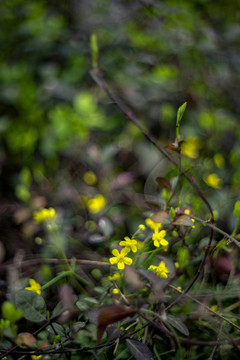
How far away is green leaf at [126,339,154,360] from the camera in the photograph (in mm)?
478

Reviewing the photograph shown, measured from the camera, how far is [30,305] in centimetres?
52

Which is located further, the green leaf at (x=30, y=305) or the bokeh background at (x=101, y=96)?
the bokeh background at (x=101, y=96)

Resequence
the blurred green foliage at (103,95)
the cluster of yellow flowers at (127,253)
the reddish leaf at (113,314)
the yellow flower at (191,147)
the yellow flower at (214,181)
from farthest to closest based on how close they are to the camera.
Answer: the blurred green foliage at (103,95) < the yellow flower at (191,147) < the yellow flower at (214,181) < the cluster of yellow flowers at (127,253) < the reddish leaf at (113,314)

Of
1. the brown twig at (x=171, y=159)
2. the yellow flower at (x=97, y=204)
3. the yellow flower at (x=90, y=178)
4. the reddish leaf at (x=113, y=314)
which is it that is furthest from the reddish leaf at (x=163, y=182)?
the yellow flower at (x=90, y=178)

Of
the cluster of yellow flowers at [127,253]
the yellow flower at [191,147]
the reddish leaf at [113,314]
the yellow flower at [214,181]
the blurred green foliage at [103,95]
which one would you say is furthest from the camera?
the blurred green foliage at [103,95]

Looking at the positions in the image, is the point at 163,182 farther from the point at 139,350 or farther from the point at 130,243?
the point at 139,350

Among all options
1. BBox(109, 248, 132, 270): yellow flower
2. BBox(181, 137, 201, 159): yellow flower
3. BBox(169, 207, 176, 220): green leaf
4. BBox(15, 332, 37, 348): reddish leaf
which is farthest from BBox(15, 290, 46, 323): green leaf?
BBox(181, 137, 201, 159): yellow flower

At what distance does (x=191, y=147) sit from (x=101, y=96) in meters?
0.68

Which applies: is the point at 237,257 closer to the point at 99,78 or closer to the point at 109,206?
the point at 109,206

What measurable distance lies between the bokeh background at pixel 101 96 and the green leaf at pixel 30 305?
1.85ft

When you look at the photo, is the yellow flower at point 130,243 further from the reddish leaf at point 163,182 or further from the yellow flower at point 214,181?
the yellow flower at point 214,181

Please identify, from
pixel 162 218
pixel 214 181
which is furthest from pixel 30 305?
pixel 214 181

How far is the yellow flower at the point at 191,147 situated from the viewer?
108 centimetres

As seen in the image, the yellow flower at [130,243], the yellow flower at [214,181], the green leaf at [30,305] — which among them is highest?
the yellow flower at [130,243]
